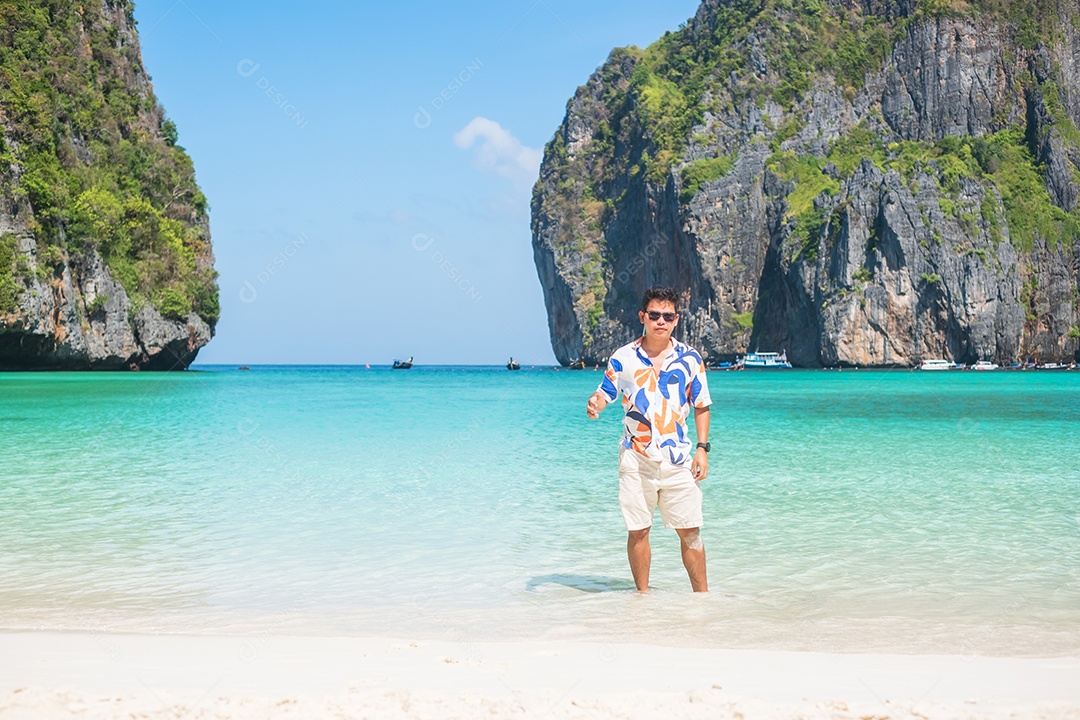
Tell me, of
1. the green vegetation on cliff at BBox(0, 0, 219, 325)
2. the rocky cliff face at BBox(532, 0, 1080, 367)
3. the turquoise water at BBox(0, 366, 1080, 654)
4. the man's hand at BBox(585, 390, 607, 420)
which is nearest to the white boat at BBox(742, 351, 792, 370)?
the rocky cliff face at BBox(532, 0, 1080, 367)

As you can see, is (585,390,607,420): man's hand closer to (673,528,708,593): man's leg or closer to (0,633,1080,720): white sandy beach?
(673,528,708,593): man's leg

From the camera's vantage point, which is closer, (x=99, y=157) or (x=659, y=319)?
(x=659, y=319)

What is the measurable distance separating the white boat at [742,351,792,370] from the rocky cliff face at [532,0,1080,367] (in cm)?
180

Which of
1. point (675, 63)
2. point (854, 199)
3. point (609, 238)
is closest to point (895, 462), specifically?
point (854, 199)

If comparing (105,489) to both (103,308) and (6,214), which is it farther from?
(103,308)

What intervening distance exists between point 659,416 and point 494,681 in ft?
6.87

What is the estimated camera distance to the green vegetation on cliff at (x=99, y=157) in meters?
48.1

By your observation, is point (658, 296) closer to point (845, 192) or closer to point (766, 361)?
point (845, 192)

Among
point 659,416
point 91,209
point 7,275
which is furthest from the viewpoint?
point 91,209

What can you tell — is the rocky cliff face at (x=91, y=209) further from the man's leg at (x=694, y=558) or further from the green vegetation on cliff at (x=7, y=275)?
the man's leg at (x=694, y=558)

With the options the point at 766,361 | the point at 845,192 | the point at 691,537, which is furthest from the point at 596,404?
the point at 766,361

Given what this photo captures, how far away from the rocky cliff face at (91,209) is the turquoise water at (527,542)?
35780 mm

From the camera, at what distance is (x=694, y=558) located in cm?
580

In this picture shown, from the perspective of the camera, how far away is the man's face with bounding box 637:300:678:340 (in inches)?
212
